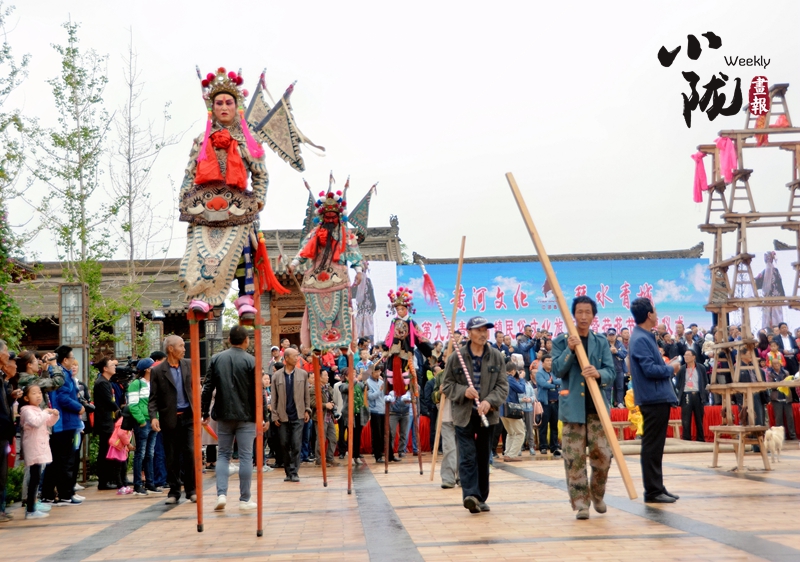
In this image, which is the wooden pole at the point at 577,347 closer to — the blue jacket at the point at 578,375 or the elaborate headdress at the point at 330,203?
the blue jacket at the point at 578,375

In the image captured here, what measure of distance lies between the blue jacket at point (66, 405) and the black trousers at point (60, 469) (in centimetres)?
8

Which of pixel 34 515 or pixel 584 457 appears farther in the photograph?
pixel 34 515

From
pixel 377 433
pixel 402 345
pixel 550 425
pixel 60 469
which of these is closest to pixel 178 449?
pixel 60 469

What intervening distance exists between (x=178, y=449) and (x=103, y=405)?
8.69 feet

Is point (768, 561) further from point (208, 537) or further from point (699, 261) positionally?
point (699, 261)

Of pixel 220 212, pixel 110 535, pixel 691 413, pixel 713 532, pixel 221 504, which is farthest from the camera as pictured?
pixel 691 413

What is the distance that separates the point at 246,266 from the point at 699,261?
21901 mm

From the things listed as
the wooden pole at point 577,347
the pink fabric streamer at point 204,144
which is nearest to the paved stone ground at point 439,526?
the wooden pole at point 577,347

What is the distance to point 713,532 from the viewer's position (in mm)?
6777

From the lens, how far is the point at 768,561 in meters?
5.61

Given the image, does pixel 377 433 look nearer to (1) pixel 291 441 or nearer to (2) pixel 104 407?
(1) pixel 291 441

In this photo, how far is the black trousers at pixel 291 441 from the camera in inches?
532

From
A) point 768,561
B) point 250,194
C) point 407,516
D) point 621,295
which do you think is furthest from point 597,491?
point 621,295

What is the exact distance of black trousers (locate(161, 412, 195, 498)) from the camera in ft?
35.6
